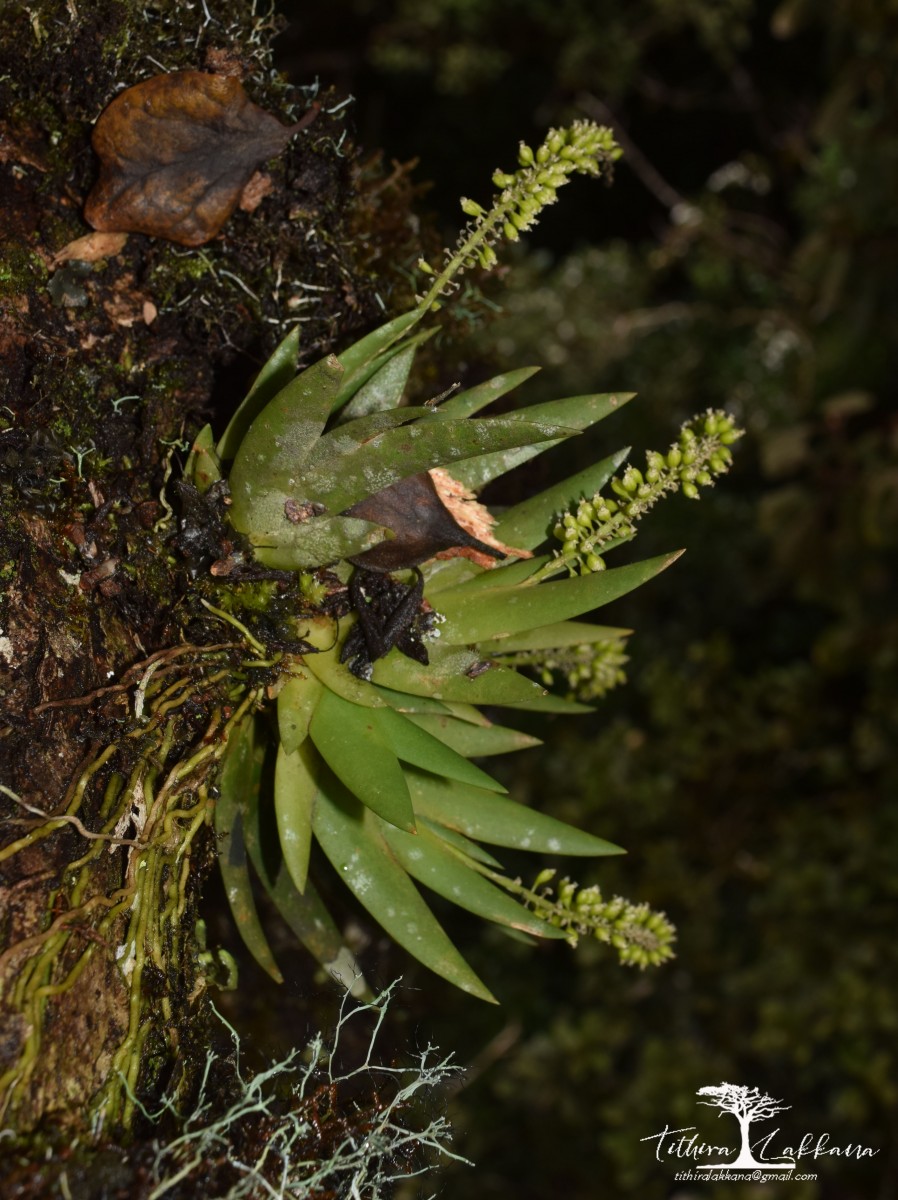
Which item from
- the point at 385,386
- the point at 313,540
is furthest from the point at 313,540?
the point at 385,386

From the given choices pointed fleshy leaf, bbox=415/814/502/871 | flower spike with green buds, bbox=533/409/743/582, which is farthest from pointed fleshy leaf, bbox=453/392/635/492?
pointed fleshy leaf, bbox=415/814/502/871

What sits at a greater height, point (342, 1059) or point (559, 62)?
point (559, 62)

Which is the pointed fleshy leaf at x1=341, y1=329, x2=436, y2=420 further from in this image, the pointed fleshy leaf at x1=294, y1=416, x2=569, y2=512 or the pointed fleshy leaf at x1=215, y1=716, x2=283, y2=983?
the pointed fleshy leaf at x1=215, y1=716, x2=283, y2=983

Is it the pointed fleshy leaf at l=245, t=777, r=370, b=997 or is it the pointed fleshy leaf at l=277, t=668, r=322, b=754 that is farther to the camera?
the pointed fleshy leaf at l=245, t=777, r=370, b=997

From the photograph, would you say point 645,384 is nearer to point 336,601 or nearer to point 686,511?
point 686,511

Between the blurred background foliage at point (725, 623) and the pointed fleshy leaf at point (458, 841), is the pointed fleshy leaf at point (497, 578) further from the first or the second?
the blurred background foliage at point (725, 623)

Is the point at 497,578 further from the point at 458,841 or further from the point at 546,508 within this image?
the point at 458,841

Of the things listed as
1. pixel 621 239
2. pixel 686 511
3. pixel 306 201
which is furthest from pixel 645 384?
pixel 306 201
